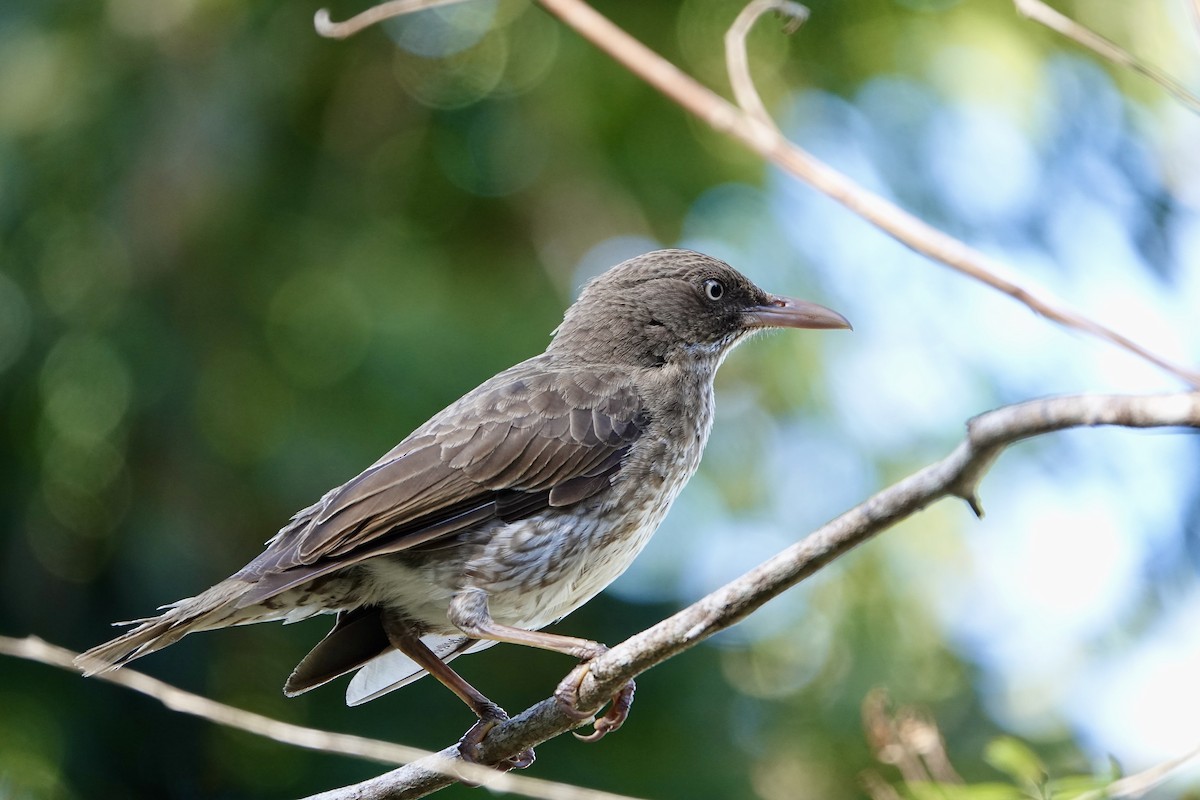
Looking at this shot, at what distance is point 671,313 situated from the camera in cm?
452

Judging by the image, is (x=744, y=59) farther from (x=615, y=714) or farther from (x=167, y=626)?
(x=167, y=626)

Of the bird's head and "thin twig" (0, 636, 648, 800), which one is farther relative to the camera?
the bird's head

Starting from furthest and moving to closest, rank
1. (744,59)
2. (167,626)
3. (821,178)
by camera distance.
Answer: (167,626)
(744,59)
(821,178)

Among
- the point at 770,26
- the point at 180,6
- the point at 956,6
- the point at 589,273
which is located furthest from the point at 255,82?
the point at 956,6

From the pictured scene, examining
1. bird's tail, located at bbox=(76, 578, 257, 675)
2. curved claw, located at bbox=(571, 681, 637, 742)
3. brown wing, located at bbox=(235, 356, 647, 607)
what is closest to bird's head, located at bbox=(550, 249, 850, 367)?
brown wing, located at bbox=(235, 356, 647, 607)

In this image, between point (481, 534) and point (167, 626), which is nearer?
point (167, 626)

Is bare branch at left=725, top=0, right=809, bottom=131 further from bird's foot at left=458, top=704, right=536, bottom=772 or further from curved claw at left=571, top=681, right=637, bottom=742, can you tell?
bird's foot at left=458, top=704, right=536, bottom=772

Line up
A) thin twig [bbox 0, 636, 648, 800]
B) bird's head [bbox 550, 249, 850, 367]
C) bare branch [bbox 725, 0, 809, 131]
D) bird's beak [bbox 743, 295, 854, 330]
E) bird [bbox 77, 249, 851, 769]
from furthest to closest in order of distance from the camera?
bird's head [bbox 550, 249, 850, 367] < bird's beak [bbox 743, 295, 854, 330] < bird [bbox 77, 249, 851, 769] < thin twig [bbox 0, 636, 648, 800] < bare branch [bbox 725, 0, 809, 131]

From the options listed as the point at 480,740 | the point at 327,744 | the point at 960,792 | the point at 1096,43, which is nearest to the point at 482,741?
the point at 480,740

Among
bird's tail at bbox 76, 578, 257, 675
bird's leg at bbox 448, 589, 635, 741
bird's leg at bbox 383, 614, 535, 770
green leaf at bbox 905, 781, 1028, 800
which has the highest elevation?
bird's tail at bbox 76, 578, 257, 675


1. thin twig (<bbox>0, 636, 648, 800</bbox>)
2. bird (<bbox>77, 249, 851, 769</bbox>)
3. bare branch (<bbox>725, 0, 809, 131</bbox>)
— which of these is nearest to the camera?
bare branch (<bbox>725, 0, 809, 131</bbox>)

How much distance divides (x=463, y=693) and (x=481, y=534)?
46 centimetres

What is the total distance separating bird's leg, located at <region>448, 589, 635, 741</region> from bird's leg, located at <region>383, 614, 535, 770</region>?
0.65 feet

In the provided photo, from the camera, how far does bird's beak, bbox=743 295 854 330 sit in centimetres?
430
